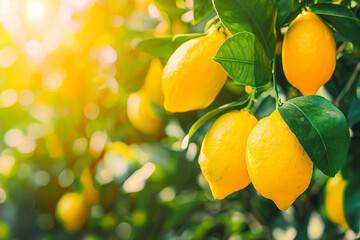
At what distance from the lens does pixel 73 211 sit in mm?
1320

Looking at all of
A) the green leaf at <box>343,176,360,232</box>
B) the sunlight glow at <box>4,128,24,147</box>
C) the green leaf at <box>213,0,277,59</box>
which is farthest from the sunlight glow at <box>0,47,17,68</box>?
the green leaf at <box>343,176,360,232</box>

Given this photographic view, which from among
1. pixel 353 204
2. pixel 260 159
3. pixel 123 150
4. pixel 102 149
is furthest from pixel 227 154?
pixel 102 149

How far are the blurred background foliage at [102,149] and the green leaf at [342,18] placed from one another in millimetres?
399

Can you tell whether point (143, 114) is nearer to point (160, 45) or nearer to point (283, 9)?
point (160, 45)

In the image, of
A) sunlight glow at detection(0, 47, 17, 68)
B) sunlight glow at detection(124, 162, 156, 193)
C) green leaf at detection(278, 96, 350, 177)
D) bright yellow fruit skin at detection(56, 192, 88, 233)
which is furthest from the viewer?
sunlight glow at detection(0, 47, 17, 68)

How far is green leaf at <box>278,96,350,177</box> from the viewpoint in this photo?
0.46m

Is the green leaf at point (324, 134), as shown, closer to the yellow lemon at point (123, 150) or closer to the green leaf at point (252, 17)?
the green leaf at point (252, 17)

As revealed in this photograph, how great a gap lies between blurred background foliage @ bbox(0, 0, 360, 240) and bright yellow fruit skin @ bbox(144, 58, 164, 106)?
70 mm

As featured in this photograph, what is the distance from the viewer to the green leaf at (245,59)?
1.62 feet

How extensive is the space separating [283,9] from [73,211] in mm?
1062

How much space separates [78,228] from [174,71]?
1.06 metres

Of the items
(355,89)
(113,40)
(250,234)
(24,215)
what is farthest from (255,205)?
(24,215)

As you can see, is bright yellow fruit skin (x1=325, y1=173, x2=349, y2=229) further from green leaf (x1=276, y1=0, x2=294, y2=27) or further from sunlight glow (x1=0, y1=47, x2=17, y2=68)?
sunlight glow (x1=0, y1=47, x2=17, y2=68)

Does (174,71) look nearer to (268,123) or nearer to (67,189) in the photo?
(268,123)
